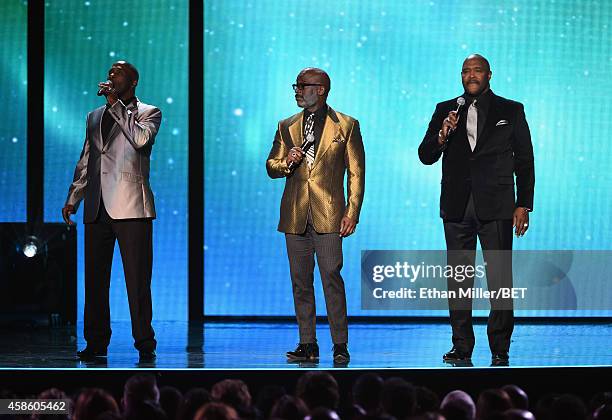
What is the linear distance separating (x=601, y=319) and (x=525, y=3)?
217 centimetres

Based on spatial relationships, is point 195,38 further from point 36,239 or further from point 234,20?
point 36,239

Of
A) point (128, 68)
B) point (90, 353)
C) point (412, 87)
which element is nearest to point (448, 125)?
point (128, 68)

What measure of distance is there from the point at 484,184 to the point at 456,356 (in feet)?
2.58

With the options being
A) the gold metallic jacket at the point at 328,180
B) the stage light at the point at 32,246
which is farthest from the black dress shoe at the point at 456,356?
the stage light at the point at 32,246

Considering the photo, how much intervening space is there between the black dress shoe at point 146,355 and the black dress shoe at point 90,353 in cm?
19

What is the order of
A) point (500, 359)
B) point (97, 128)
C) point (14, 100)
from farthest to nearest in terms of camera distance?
point (14, 100)
point (97, 128)
point (500, 359)

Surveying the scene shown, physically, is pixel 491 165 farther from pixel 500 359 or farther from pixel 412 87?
pixel 412 87

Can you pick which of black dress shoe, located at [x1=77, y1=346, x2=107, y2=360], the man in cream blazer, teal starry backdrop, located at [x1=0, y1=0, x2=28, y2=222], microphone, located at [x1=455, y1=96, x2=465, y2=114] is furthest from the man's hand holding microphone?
teal starry backdrop, located at [x1=0, y1=0, x2=28, y2=222]

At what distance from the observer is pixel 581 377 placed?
4145 mm

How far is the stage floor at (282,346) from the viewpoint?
4.35 metres

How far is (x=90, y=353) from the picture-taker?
15.2 feet

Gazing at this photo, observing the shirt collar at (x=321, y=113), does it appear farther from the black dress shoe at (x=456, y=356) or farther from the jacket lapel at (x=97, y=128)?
the black dress shoe at (x=456, y=356)

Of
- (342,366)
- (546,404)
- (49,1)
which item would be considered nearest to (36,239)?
(49,1)

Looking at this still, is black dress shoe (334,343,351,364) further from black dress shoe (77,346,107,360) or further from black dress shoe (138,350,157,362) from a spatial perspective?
black dress shoe (77,346,107,360)
